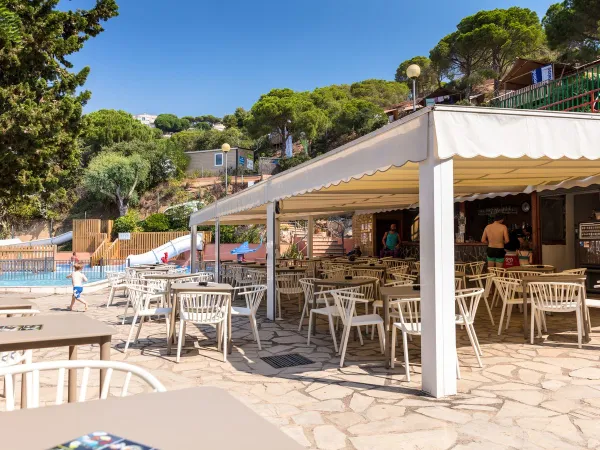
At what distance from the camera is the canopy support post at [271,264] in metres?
8.43

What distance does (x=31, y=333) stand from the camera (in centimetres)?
285

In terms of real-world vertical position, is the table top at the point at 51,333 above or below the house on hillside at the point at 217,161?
below

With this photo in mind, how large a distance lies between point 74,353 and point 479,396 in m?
3.27

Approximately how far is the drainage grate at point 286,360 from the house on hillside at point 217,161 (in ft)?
122

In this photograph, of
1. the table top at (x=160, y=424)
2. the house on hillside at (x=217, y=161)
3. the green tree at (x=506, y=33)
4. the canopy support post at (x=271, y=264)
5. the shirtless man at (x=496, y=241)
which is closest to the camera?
the table top at (x=160, y=424)

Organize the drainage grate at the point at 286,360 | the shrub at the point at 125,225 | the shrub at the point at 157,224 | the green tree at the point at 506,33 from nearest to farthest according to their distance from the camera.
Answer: the drainage grate at the point at 286,360 < the shrub at the point at 125,225 < the shrub at the point at 157,224 < the green tree at the point at 506,33

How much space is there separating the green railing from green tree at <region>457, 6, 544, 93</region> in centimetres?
1979

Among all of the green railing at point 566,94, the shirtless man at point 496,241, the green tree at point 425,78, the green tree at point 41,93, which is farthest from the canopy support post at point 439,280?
the green tree at point 425,78

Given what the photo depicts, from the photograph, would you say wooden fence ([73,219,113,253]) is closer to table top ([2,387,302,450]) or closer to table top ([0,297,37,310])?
table top ([0,297,37,310])

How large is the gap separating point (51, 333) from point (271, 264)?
5.89m

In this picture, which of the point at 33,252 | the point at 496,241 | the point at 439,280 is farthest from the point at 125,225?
the point at 439,280

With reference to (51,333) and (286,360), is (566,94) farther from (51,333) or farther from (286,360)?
(51,333)

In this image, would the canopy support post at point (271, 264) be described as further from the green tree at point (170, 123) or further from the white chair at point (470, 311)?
the green tree at point (170, 123)

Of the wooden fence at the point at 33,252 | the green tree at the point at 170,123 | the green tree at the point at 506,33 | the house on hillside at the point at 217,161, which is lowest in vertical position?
the wooden fence at the point at 33,252
